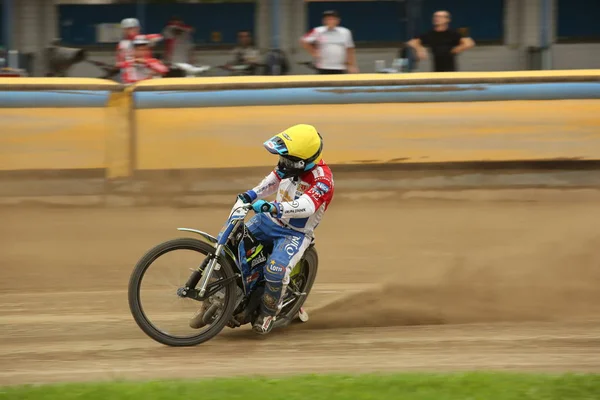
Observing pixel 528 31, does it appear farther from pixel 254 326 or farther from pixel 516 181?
pixel 254 326

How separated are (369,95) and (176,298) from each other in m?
4.29

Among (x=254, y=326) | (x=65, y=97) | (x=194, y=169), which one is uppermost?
(x=65, y=97)

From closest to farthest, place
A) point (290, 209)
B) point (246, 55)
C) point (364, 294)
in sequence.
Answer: point (290, 209), point (364, 294), point (246, 55)

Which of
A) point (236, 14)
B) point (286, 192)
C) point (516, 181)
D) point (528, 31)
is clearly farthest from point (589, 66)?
point (286, 192)

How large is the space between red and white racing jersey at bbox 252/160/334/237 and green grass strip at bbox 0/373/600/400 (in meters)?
1.45

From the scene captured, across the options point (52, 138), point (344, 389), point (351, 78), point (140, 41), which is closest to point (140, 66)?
point (140, 41)

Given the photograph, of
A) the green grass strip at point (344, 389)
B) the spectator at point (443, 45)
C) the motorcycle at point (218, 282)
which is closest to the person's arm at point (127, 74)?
the spectator at point (443, 45)

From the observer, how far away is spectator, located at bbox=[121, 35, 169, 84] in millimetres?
13047

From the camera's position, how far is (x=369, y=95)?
10.8 meters

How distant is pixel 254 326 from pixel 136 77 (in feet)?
20.7

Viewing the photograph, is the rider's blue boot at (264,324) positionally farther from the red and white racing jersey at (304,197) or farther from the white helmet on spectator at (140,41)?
the white helmet on spectator at (140,41)

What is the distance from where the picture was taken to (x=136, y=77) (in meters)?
13.0

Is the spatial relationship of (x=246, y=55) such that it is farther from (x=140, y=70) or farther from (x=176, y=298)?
(x=176, y=298)

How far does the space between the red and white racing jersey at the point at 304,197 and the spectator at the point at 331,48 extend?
613 centimetres
